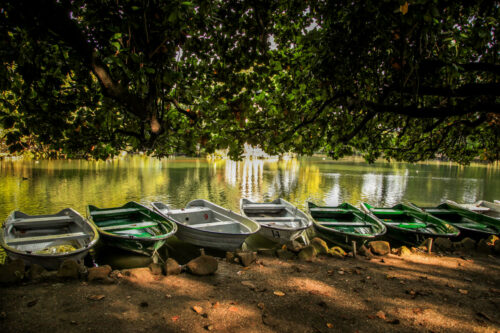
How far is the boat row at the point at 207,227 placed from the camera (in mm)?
8836

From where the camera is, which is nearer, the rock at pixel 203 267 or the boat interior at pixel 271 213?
the rock at pixel 203 267

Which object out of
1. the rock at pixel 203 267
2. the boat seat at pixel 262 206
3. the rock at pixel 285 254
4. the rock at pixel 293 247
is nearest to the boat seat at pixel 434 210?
the boat seat at pixel 262 206

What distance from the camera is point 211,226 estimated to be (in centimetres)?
1096

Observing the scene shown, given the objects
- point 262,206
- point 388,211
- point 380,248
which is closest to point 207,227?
point 262,206

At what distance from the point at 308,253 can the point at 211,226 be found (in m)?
4.61

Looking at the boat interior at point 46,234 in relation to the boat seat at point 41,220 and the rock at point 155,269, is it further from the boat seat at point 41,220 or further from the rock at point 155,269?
the rock at point 155,269

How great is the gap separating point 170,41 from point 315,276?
578 centimetres

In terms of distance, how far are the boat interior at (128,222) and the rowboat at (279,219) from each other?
13.2 ft

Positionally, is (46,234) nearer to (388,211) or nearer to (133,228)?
Answer: (133,228)

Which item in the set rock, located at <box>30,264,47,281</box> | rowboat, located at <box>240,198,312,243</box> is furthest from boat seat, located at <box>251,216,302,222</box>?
rock, located at <box>30,264,47,281</box>

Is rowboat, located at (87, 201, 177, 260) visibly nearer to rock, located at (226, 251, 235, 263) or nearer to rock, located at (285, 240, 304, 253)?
rock, located at (226, 251, 235, 263)

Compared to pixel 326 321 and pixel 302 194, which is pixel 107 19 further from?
pixel 302 194

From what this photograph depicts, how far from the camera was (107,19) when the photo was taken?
387cm

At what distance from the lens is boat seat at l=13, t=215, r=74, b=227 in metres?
9.93
